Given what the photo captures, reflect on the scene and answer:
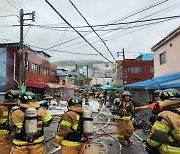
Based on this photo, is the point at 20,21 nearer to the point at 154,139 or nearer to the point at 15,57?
the point at 15,57

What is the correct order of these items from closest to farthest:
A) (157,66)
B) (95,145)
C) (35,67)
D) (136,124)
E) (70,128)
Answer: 1. (70,128)
2. (95,145)
3. (136,124)
4. (157,66)
5. (35,67)

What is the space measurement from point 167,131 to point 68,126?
194cm

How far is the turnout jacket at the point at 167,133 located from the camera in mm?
3078

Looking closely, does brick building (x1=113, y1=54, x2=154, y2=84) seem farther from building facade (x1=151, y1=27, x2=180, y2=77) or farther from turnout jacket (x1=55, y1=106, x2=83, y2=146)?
turnout jacket (x1=55, y1=106, x2=83, y2=146)

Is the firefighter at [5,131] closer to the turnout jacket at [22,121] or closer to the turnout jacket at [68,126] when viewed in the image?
the turnout jacket at [22,121]

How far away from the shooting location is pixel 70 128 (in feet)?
14.6

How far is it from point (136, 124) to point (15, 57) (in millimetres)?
15913

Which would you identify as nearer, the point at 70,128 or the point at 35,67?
the point at 70,128

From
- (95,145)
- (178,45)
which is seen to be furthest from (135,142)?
(178,45)

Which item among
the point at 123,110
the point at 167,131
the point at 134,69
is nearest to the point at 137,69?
the point at 134,69

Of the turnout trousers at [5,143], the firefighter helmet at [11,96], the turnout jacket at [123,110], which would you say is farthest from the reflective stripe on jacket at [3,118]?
the turnout jacket at [123,110]

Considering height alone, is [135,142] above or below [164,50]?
below

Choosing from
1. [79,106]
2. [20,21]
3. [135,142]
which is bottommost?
[135,142]

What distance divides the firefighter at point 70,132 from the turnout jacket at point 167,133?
5.22ft
